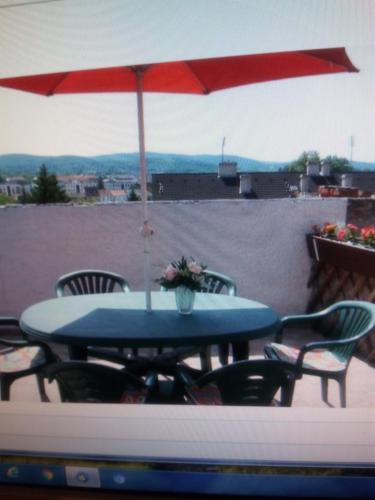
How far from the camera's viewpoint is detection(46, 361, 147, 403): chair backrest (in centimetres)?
149

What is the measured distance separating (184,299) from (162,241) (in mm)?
1729

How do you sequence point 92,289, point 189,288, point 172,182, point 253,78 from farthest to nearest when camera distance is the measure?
1. point 172,182
2. point 92,289
3. point 253,78
4. point 189,288

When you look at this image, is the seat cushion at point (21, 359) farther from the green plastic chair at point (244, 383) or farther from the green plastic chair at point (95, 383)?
the green plastic chair at point (244, 383)

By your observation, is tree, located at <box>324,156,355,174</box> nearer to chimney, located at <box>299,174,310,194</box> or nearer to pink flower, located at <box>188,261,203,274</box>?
pink flower, located at <box>188,261,203,274</box>

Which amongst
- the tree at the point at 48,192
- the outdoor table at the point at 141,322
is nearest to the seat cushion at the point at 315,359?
the outdoor table at the point at 141,322

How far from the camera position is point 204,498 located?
0.57m

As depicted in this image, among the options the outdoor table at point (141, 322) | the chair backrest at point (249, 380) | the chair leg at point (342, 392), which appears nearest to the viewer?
the chair backrest at point (249, 380)

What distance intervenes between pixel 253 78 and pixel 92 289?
5.82 feet

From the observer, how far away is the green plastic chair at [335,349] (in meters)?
2.05

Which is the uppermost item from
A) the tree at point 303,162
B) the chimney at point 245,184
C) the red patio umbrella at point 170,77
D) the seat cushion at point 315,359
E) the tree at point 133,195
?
the red patio umbrella at point 170,77

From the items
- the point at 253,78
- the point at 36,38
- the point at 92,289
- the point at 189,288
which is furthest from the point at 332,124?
the point at 92,289

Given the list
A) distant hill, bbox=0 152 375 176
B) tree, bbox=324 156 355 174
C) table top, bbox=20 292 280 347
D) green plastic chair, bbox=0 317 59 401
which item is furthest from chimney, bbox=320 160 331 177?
green plastic chair, bbox=0 317 59 401

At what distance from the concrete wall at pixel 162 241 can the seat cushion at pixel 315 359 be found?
61.5 inches

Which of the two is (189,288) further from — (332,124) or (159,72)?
(159,72)
